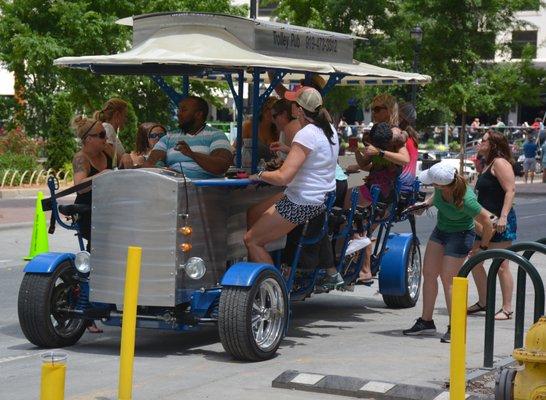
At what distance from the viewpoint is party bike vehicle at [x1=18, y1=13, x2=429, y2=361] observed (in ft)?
29.1

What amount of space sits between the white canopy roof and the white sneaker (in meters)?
1.55

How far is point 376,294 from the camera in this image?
12.8 meters

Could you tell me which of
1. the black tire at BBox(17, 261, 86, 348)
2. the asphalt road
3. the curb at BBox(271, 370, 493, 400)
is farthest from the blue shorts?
the black tire at BBox(17, 261, 86, 348)

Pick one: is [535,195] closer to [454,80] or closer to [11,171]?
[454,80]

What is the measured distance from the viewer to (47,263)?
9.42m

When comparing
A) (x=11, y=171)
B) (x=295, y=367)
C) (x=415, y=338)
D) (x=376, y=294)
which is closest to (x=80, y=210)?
(x=295, y=367)

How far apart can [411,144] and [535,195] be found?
21.8 meters

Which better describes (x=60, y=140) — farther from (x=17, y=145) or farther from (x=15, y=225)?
(x=15, y=225)

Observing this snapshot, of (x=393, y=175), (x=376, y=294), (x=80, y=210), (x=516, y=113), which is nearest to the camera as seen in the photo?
(x=80, y=210)

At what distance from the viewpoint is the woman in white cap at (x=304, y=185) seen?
940 cm

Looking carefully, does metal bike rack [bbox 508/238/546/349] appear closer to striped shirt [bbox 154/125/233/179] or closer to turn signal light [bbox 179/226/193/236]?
turn signal light [bbox 179/226/193/236]

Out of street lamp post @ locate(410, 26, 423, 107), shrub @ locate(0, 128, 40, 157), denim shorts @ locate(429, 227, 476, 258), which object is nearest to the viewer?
denim shorts @ locate(429, 227, 476, 258)

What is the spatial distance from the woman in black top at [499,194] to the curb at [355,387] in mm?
3451

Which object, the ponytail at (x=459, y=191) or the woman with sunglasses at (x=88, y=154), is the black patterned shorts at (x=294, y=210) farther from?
the woman with sunglasses at (x=88, y=154)
